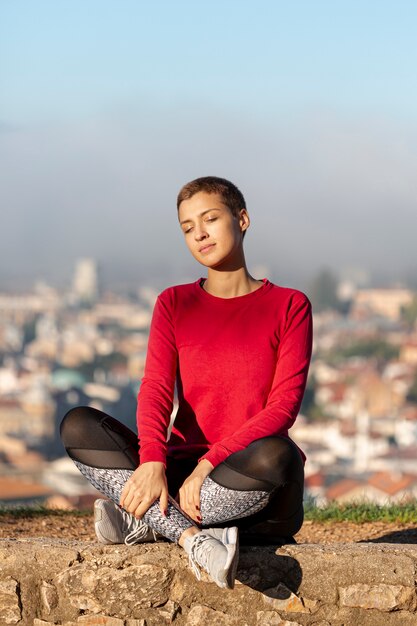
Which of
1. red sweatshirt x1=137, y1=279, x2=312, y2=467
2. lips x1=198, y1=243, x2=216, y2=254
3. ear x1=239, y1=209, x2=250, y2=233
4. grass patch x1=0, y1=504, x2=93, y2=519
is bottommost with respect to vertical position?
grass patch x1=0, y1=504, x2=93, y2=519

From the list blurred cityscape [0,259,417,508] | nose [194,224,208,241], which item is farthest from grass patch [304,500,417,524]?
blurred cityscape [0,259,417,508]

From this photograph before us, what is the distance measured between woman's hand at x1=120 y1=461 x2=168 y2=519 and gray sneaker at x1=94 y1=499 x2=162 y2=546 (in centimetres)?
12

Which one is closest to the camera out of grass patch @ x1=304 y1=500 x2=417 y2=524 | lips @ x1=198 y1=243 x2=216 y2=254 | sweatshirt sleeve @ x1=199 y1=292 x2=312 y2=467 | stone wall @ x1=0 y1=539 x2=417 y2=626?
sweatshirt sleeve @ x1=199 y1=292 x2=312 y2=467

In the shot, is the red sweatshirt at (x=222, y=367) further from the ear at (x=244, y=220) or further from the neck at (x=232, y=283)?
the ear at (x=244, y=220)

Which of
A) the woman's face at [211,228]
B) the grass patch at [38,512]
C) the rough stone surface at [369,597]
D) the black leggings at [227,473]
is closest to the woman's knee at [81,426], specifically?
the black leggings at [227,473]

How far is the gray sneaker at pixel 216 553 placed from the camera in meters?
2.74

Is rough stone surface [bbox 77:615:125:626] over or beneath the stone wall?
beneath

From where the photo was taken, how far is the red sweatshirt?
306cm

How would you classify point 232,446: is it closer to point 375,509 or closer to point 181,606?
point 181,606

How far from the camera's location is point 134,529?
122 inches

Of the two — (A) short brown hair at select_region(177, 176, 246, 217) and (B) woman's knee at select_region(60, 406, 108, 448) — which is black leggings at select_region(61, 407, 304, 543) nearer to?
(B) woman's knee at select_region(60, 406, 108, 448)

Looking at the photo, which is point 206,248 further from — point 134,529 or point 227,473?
point 134,529

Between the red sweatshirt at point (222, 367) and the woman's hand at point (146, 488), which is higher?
the red sweatshirt at point (222, 367)

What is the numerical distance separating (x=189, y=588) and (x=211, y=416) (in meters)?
0.52
